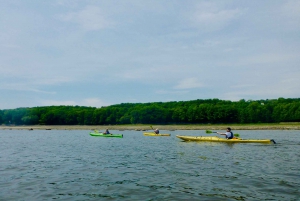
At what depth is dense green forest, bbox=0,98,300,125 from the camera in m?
120

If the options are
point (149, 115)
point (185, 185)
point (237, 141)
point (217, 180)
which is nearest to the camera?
point (185, 185)

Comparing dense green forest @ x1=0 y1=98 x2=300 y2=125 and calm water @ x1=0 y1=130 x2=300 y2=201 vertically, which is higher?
dense green forest @ x1=0 y1=98 x2=300 y2=125

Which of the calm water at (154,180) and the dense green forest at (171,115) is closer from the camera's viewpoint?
the calm water at (154,180)

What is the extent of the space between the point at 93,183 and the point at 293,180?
8.96 m

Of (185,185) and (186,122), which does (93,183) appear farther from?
(186,122)

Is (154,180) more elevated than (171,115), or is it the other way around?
(171,115)

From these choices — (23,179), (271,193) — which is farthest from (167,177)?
(23,179)

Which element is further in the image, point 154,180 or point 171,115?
point 171,115

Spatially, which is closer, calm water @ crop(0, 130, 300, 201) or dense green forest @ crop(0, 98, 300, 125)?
calm water @ crop(0, 130, 300, 201)

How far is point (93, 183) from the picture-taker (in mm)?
13578

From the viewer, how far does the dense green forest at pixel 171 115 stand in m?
120

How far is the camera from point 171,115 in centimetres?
13175

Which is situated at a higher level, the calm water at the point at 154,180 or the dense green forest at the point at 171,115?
the dense green forest at the point at 171,115

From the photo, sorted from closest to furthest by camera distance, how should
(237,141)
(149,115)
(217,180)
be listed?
1. (217,180)
2. (237,141)
3. (149,115)
